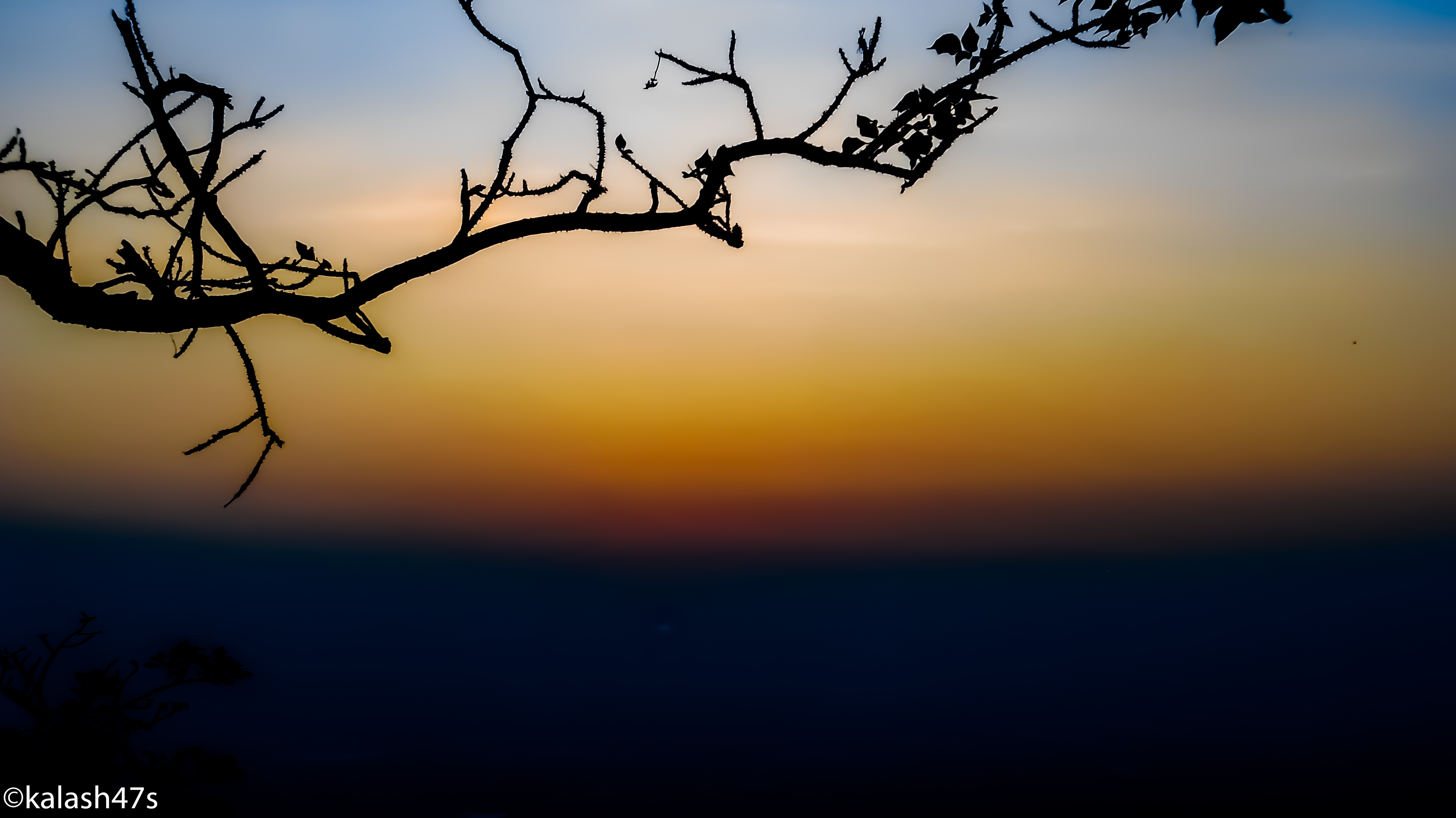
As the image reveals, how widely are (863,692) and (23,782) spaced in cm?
13134

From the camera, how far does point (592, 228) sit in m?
2.74

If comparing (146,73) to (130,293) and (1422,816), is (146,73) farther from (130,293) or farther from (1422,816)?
(1422,816)

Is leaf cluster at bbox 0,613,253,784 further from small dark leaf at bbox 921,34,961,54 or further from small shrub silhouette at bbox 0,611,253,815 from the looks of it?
small dark leaf at bbox 921,34,961,54

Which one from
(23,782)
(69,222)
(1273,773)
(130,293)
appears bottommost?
(1273,773)

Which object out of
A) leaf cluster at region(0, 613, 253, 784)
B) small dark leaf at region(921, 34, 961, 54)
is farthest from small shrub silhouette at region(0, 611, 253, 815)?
small dark leaf at region(921, 34, 961, 54)

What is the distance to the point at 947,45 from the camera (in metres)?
3.20

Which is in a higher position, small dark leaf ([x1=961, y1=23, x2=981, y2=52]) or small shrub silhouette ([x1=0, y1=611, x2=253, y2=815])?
small dark leaf ([x1=961, y1=23, x2=981, y2=52])

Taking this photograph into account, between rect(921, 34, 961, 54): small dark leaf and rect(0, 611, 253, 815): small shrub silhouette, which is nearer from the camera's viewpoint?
rect(921, 34, 961, 54): small dark leaf

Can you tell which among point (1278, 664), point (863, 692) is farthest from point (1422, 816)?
point (863, 692)

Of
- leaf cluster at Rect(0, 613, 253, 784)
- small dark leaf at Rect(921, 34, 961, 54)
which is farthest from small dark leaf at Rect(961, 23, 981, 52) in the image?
leaf cluster at Rect(0, 613, 253, 784)

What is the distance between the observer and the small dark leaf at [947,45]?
10.5 feet

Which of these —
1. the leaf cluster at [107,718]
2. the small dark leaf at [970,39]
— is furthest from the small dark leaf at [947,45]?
the leaf cluster at [107,718]

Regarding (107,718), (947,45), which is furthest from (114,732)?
(947,45)

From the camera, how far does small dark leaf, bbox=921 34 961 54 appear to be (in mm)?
3188
